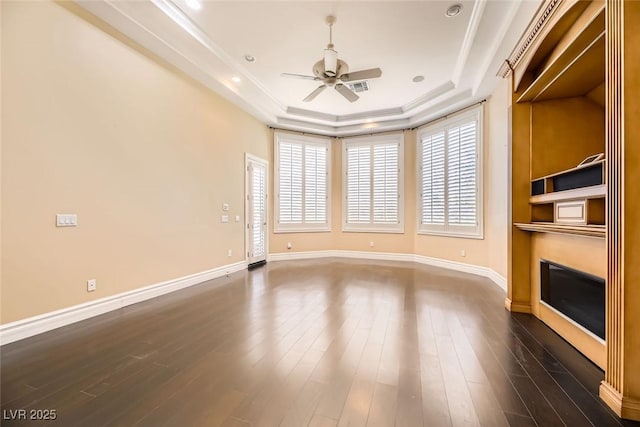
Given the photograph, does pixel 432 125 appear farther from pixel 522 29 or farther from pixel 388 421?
pixel 388 421

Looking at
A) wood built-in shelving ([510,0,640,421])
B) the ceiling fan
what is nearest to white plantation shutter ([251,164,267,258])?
the ceiling fan

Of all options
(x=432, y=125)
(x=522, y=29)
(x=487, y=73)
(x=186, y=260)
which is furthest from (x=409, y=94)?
(x=186, y=260)

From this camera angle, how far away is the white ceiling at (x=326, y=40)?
3.11 metres

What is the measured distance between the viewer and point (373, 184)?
699 cm

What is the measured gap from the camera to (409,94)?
219 inches

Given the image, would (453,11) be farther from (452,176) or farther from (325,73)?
(452,176)

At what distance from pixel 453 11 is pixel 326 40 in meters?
1.58

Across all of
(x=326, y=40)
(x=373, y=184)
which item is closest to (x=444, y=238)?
(x=373, y=184)

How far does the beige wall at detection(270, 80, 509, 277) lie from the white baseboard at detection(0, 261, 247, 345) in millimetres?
2806

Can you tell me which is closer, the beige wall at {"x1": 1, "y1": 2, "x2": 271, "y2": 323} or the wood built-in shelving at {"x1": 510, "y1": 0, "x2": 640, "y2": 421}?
the wood built-in shelving at {"x1": 510, "y1": 0, "x2": 640, "y2": 421}

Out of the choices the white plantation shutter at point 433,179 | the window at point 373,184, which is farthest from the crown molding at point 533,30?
the window at point 373,184

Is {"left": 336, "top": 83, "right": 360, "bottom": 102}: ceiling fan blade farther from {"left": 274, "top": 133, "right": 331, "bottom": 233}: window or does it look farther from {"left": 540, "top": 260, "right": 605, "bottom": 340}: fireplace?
{"left": 540, "top": 260, "right": 605, "bottom": 340}: fireplace

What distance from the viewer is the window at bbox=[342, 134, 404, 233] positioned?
6.78 metres

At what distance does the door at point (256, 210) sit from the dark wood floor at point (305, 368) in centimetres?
249
